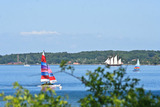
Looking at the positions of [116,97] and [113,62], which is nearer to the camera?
[116,97]

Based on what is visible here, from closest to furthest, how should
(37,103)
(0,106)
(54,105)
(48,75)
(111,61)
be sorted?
(37,103), (54,105), (0,106), (48,75), (111,61)

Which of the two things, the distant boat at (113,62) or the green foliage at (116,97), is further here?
the distant boat at (113,62)

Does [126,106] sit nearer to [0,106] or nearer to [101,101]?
[101,101]

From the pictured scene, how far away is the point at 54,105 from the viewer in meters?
13.0

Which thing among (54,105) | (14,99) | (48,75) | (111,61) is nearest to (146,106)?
(54,105)

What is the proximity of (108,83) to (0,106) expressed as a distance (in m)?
23.8

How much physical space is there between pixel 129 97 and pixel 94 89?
73.7 inches

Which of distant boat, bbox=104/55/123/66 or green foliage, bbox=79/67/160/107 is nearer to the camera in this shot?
green foliage, bbox=79/67/160/107

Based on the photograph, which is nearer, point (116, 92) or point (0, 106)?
point (116, 92)

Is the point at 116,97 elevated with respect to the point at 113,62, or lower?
lower

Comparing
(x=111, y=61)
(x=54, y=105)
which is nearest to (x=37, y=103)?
(x=54, y=105)

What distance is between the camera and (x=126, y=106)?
13477mm

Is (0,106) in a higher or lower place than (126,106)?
lower

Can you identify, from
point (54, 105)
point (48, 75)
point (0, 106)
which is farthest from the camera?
point (48, 75)
